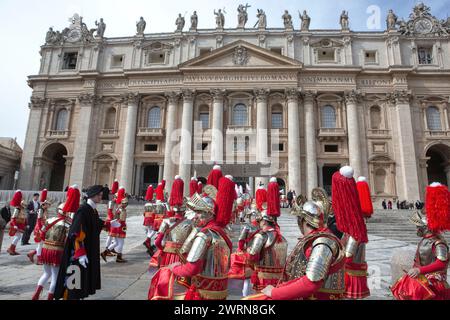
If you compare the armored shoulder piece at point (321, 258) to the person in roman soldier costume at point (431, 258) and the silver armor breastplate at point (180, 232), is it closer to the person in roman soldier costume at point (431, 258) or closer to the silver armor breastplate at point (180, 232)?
the person in roman soldier costume at point (431, 258)

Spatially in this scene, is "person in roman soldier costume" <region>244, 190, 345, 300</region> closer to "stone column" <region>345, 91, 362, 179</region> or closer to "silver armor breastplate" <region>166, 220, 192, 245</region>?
"silver armor breastplate" <region>166, 220, 192, 245</region>

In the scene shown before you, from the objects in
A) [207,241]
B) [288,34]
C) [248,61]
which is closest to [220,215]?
[207,241]

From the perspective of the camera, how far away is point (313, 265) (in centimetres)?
208

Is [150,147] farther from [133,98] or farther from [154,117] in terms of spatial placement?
[133,98]

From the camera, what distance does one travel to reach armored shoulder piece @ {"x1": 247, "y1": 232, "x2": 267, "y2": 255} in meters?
3.87

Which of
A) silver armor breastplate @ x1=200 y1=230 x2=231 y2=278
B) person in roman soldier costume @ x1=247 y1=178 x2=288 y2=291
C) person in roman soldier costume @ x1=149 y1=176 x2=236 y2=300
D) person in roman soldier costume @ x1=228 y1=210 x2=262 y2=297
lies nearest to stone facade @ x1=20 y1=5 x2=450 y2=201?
person in roman soldier costume @ x1=228 y1=210 x2=262 y2=297

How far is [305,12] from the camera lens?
32812 millimetres

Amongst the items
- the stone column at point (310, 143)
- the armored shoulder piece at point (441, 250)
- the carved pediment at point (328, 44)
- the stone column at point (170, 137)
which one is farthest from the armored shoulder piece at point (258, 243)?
the carved pediment at point (328, 44)

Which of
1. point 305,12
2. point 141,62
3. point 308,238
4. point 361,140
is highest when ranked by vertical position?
point 305,12

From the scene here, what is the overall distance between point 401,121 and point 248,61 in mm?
16941

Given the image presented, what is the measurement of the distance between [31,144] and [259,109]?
2550 cm

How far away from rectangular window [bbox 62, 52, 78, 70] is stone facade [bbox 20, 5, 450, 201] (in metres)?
1.96

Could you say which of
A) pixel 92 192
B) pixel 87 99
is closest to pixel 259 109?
pixel 87 99

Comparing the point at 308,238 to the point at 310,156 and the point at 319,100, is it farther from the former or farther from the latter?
the point at 319,100
